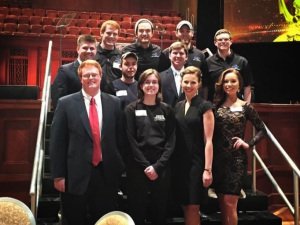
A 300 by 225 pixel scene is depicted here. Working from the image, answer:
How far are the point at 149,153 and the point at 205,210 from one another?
1.20m

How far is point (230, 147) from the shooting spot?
310 cm

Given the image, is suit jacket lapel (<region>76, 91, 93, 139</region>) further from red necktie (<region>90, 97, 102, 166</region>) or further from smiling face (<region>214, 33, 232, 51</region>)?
smiling face (<region>214, 33, 232, 51</region>)

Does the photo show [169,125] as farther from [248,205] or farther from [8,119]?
[8,119]

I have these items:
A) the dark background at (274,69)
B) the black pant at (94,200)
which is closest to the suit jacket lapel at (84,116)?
the black pant at (94,200)

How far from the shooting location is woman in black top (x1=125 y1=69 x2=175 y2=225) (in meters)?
2.84

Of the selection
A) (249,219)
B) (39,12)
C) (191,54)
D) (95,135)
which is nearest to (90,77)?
(95,135)

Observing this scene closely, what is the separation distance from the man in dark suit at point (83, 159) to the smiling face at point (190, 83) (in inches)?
27.3

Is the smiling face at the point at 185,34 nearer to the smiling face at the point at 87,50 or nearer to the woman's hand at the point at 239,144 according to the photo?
the smiling face at the point at 87,50

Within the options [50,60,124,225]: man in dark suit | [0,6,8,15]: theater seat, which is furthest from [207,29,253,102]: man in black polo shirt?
[0,6,8,15]: theater seat

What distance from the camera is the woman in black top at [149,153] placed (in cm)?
284

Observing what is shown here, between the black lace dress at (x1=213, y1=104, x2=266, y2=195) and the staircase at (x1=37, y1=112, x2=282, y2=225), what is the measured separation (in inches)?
17.1

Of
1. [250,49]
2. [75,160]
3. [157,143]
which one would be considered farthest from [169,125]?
[250,49]

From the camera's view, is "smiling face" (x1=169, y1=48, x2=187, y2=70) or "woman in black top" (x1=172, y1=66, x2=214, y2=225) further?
"smiling face" (x1=169, y1=48, x2=187, y2=70)

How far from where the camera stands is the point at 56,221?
3.48 m
